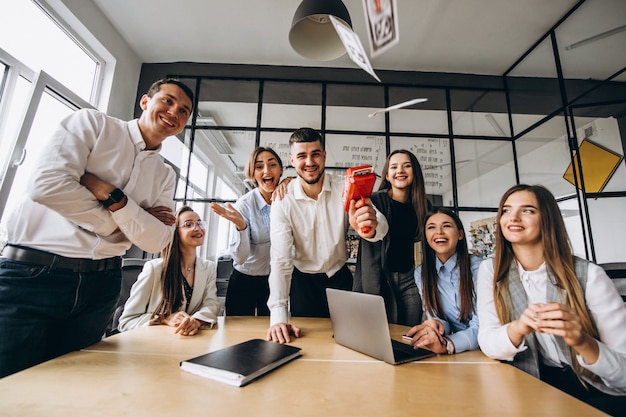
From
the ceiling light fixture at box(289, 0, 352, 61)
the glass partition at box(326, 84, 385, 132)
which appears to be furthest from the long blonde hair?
the glass partition at box(326, 84, 385, 132)

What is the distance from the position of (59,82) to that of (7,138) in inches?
24.4

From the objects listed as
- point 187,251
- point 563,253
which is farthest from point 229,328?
point 563,253

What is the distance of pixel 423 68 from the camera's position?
3637 mm

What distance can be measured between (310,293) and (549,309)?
1.24m

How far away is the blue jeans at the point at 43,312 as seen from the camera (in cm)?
100

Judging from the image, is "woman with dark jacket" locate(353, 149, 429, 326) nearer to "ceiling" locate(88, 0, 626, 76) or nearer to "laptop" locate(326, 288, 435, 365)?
"laptop" locate(326, 288, 435, 365)

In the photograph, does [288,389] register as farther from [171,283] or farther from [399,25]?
[399,25]

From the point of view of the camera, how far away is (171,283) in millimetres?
1633

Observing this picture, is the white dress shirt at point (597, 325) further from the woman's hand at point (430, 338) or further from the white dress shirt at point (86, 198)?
the white dress shirt at point (86, 198)

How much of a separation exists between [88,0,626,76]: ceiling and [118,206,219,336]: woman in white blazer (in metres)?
2.30

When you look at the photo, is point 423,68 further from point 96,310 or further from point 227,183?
point 96,310

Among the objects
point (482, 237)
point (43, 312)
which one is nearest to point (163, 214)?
point (43, 312)

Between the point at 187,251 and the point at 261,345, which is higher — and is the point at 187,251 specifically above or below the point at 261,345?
above

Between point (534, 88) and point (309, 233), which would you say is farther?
point (534, 88)
